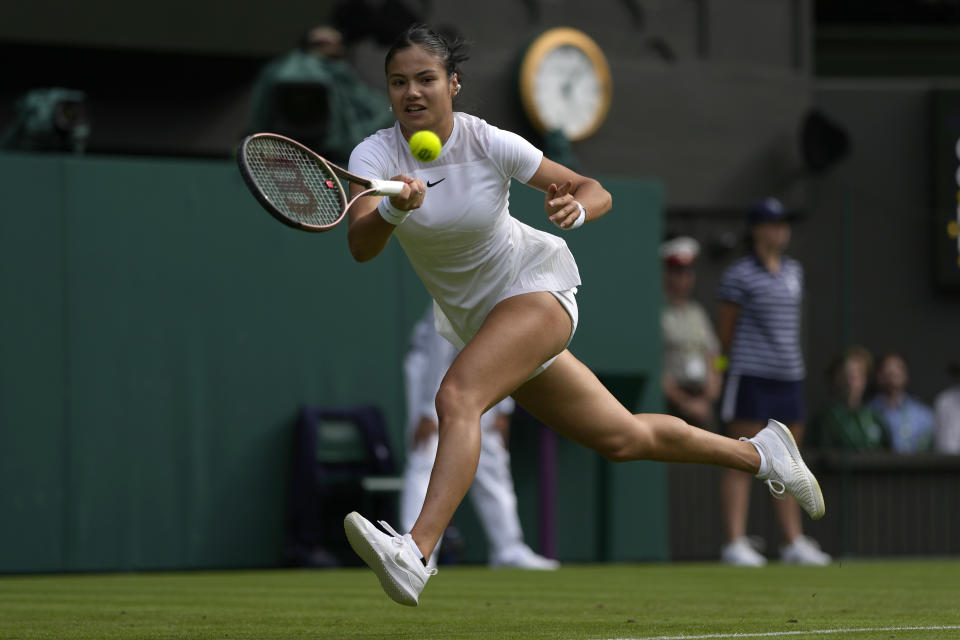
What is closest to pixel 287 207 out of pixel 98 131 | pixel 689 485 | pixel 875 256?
pixel 689 485

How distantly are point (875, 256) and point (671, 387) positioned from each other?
14.6ft

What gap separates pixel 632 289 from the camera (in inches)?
475

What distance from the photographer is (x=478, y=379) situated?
5215 millimetres

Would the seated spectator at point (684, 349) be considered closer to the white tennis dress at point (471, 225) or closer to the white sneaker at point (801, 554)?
the white sneaker at point (801, 554)

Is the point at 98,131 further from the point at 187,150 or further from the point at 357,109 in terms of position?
the point at 357,109

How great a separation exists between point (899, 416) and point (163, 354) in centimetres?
596

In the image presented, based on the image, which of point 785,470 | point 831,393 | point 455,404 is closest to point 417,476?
point 785,470

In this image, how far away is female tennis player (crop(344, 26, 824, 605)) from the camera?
5.12 metres

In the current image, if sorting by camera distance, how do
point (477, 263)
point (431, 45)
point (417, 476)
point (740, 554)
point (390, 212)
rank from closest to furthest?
point (390, 212) → point (431, 45) → point (477, 263) → point (417, 476) → point (740, 554)

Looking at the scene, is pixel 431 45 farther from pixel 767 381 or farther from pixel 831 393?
pixel 831 393

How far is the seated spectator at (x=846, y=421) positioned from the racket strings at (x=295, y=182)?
8.22 meters

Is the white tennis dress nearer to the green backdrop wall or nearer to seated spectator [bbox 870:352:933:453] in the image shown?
the green backdrop wall

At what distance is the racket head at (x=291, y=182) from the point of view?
4.93 m

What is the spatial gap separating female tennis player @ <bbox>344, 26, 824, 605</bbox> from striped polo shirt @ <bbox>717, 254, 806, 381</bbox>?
5.04 m
